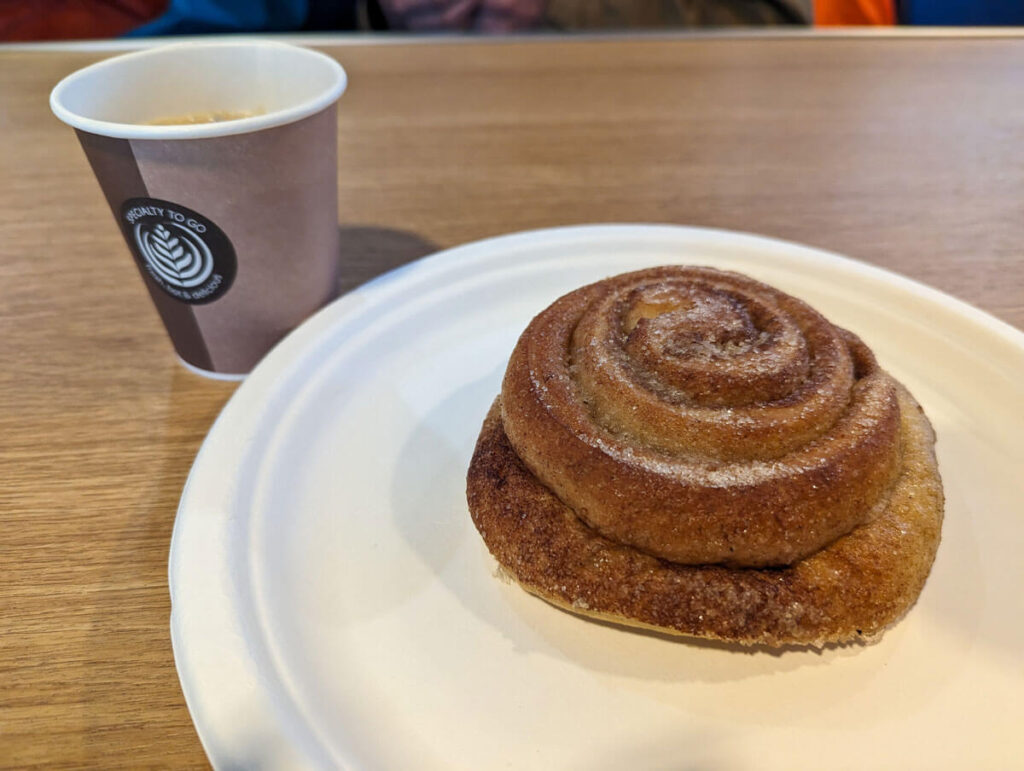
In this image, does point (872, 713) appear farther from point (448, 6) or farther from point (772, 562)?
point (448, 6)

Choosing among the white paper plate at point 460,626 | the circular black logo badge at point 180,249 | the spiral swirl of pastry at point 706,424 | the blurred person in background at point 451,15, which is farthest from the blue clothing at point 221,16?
the spiral swirl of pastry at point 706,424

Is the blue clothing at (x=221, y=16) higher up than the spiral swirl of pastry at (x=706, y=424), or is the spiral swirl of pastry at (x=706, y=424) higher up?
the blue clothing at (x=221, y=16)

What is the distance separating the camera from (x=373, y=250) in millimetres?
1689

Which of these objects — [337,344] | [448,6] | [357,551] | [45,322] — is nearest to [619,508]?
[357,551]

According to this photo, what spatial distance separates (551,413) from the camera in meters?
0.93

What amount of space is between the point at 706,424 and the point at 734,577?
19 centimetres

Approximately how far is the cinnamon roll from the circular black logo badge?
538 millimetres

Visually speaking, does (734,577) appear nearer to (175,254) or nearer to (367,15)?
(175,254)

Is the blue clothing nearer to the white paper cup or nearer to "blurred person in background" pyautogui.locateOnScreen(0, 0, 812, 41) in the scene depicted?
"blurred person in background" pyautogui.locateOnScreen(0, 0, 812, 41)

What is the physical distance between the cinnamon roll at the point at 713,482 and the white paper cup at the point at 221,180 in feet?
1.61

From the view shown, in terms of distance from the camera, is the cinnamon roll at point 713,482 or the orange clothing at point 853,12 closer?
the cinnamon roll at point 713,482

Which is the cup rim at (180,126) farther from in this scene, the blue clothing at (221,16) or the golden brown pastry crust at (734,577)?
the blue clothing at (221,16)

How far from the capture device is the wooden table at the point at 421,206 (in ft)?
2.91

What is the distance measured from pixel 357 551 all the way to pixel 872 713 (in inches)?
25.8
